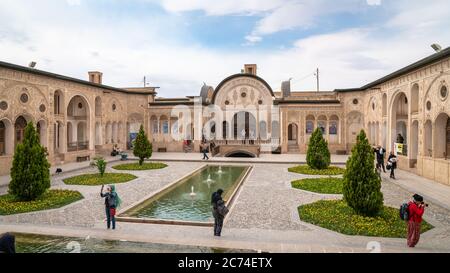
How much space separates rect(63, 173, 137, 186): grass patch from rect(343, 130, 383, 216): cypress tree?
12489mm

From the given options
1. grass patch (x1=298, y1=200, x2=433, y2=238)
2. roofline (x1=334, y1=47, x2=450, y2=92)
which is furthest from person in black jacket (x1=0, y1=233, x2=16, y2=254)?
roofline (x1=334, y1=47, x2=450, y2=92)

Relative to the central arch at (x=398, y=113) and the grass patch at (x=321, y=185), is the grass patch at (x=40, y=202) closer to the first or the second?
the grass patch at (x=321, y=185)

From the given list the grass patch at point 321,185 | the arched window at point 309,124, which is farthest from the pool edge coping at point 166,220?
the arched window at point 309,124

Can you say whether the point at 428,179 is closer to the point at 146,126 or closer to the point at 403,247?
the point at 403,247

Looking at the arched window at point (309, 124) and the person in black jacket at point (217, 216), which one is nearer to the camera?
the person in black jacket at point (217, 216)

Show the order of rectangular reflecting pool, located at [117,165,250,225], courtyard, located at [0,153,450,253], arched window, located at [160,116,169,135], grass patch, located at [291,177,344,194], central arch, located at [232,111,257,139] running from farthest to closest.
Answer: arched window, located at [160,116,169,135], central arch, located at [232,111,257,139], grass patch, located at [291,177,344,194], rectangular reflecting pool, located at [117,165,250,225], courtyard, located at [0,153,450,253]

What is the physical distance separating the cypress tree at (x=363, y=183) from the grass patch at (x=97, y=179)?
12.5m

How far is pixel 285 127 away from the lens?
3434cm

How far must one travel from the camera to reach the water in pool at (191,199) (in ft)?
38.4

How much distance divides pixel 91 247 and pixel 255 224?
4.96m

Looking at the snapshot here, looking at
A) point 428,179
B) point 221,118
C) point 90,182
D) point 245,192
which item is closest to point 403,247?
point 245,192

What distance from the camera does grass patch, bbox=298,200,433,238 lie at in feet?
31.3

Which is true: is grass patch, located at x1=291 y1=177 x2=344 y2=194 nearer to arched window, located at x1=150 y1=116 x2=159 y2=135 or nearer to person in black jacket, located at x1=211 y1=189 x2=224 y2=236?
person in black jacket, located at x1=211 y1=189 x2=224 y2=236

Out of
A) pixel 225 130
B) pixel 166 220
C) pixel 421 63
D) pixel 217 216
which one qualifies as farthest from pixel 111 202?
pixel 225 130
